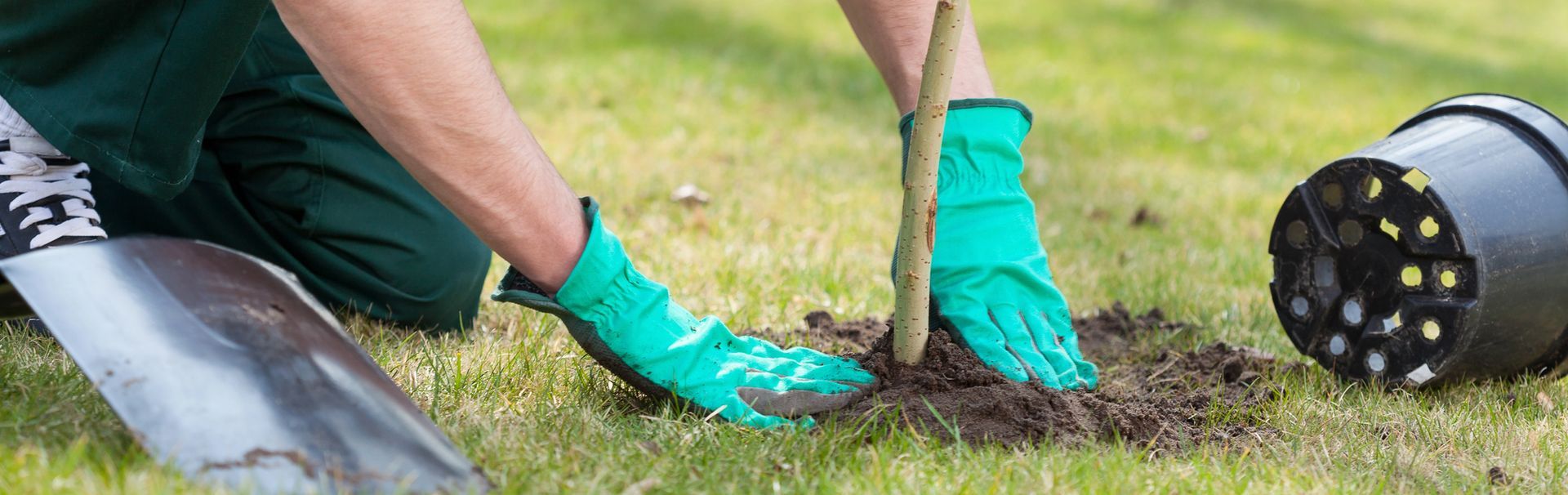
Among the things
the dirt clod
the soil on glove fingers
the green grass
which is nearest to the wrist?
the green grass

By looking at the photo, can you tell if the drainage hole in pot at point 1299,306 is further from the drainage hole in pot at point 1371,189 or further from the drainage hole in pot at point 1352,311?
the drainage hole in pot at point 1371,189

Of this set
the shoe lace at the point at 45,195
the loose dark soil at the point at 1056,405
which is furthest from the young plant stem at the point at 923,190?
the shoe lace at the point at 45,195

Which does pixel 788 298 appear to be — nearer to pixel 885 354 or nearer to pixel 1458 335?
pixel 885 354

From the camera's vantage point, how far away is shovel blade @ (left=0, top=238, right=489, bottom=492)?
4.36ft

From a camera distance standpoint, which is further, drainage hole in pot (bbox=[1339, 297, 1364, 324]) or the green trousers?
the green trousers

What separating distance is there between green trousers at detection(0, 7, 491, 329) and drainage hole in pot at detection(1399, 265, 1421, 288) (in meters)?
1.71

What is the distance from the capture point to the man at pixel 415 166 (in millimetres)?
1560

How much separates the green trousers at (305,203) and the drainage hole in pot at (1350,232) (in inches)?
64.2

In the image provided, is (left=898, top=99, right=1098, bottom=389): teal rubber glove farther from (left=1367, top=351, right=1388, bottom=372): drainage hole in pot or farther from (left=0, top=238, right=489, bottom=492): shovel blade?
(left=0, top=238, right=489, bottom=492): shovel blade

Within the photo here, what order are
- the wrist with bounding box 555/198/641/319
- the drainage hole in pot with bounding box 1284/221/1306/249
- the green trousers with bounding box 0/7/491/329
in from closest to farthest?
the wrist with bounding box 555/198/641/319, the drainage hole in pot with bounding box 1284/221/1306/249, the green trousers with bounding box 0/7/491/329

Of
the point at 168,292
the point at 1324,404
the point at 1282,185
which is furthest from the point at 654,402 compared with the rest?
the point at 1282,185

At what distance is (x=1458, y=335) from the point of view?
6.53 feet

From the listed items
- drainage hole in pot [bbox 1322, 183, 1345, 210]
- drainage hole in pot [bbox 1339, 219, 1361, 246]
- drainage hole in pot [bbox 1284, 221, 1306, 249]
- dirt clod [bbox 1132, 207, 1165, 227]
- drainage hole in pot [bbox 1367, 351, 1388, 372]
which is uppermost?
drainage hole in pot [bbox 1322, 183, 1345, 210]

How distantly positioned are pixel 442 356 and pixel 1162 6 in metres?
9.23
